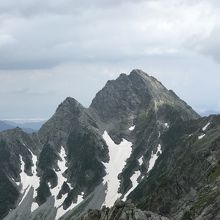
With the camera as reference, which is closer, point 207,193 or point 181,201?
point 207,193

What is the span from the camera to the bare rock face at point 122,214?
289 ft

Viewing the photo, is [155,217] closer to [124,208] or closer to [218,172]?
[124,208]

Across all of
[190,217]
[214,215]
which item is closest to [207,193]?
[190,217]

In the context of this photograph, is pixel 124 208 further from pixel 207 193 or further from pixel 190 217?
pixel 207 193

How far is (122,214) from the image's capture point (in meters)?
88.8

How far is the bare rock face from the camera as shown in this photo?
289 ft

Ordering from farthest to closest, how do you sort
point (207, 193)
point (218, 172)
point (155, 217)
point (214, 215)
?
point (218, 172) → point (207, 193) → point (214, 215) → point (155, 217)

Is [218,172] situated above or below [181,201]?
above

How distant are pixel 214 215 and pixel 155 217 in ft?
144

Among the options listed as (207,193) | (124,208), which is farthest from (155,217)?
(207,193)

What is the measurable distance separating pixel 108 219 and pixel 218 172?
96270 millimetres

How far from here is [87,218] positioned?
93.6 m

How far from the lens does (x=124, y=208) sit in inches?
3553

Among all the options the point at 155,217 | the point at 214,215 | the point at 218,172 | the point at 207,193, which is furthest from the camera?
the point at 218,172
